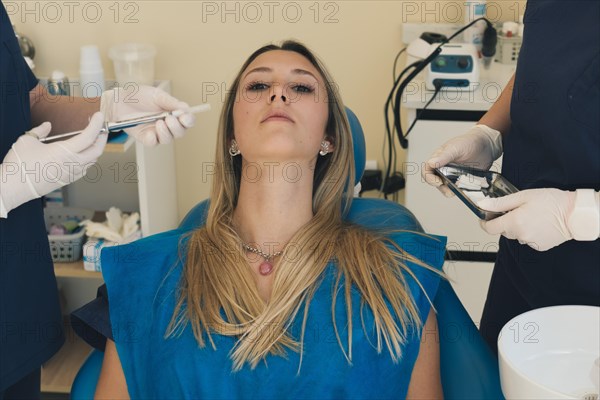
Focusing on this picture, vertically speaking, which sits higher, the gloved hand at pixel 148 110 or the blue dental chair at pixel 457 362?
the gloved hand at pixel 148 110

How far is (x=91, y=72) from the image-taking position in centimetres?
246

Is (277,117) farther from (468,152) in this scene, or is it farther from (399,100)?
(399,100)

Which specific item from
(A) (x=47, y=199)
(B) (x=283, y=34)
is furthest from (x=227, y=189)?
(A) (x=47, y=199)

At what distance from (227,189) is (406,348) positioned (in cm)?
55

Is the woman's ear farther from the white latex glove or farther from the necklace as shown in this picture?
the white latex glove

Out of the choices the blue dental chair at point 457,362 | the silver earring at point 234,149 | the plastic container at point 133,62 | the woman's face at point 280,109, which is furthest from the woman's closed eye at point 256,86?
the plastic container at point 133,62

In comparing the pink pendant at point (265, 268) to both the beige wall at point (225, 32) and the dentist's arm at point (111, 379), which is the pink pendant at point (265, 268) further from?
the beige wall at point (225, 32)

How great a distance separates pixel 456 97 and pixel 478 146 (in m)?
0.62

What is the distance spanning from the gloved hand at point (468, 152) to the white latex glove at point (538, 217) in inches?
7.2

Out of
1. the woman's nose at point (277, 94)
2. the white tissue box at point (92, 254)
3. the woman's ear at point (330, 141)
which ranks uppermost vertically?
the woman's nose at point (277, 94)

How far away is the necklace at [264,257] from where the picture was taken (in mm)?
1604

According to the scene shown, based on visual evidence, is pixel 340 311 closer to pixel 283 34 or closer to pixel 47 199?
pixel 283 34

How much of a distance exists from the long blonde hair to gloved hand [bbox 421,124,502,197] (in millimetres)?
162

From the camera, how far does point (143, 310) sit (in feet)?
5.00
